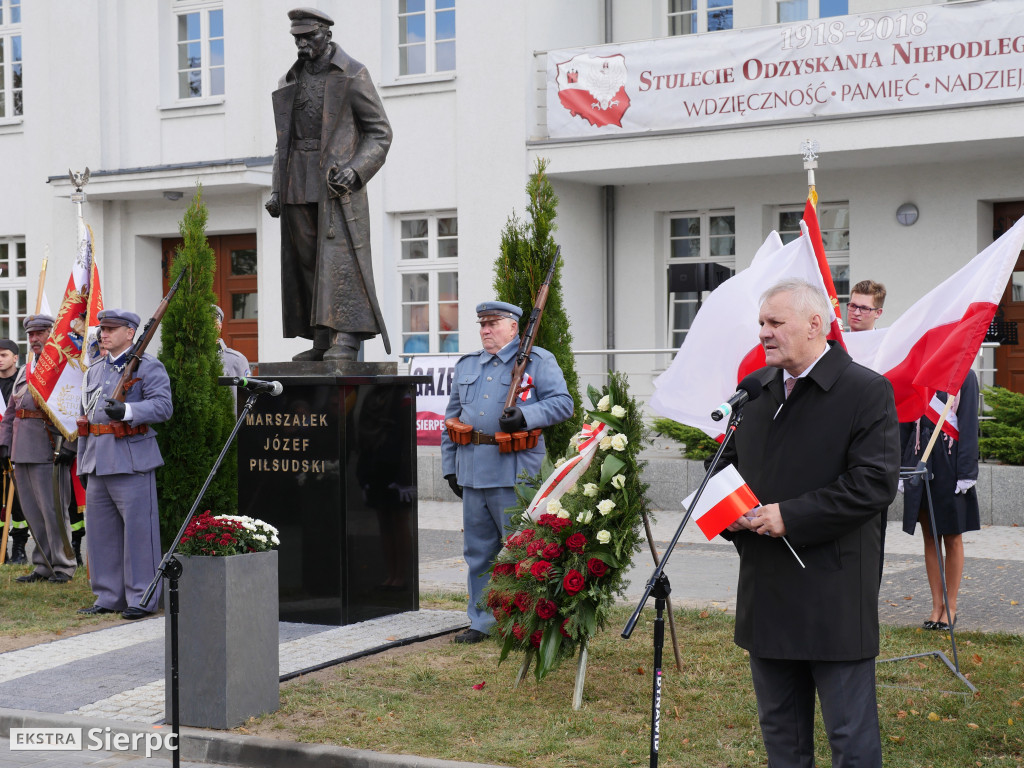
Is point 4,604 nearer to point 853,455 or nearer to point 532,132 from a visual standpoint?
point 853,455

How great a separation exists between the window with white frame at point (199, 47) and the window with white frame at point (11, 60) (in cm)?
326

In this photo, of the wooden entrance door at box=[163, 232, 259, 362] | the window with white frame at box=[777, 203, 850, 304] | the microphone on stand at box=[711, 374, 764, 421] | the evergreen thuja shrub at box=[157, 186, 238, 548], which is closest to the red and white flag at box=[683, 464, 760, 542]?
the microphone on stand at box=[711, 374, 764, 421]

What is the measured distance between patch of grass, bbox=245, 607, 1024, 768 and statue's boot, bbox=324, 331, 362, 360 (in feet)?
7.08

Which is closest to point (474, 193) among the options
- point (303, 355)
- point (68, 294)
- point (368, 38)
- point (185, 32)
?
point (368, 38)

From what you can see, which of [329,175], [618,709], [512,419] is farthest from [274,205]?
[618,709]

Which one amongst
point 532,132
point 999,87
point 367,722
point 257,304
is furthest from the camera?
point 257,304

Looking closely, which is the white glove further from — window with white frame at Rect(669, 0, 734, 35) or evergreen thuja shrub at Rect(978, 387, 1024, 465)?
window with white frame at Rect(669, 0, 734, 35)

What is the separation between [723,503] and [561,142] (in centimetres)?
1445

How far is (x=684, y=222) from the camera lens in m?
19.5

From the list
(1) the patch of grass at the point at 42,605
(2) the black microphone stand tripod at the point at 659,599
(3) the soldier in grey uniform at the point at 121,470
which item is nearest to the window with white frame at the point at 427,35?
(1) the patch of grass at the point at 42,605

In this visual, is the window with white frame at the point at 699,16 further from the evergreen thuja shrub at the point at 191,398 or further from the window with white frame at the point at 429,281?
the evergreen thuja shrub at the point at 191,398

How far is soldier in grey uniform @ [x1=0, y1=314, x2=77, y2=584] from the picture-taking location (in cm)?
→ 1123

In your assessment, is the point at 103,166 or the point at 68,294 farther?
the point at 103,166

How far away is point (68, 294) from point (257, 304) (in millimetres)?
10357
